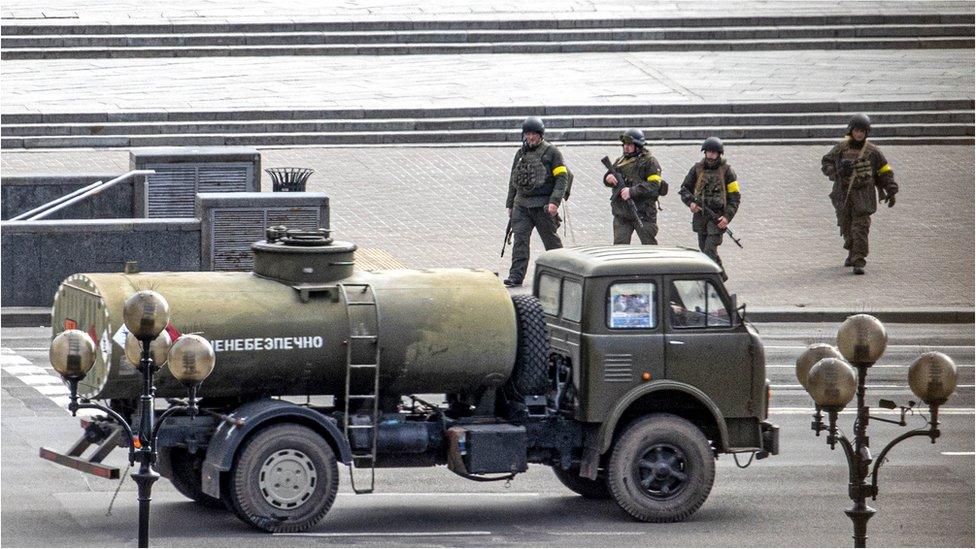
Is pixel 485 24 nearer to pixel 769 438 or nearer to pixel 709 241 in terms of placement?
pixel 709 241

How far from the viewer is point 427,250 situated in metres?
26.8

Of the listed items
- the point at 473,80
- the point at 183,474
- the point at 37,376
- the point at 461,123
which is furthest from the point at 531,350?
the point at 473,80

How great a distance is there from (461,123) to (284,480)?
2060 centimetres

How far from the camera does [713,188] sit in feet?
79.9

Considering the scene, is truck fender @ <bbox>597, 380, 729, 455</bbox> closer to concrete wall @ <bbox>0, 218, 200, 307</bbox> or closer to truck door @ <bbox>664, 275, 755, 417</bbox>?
truck door @ <bbox>664, 275, 755, 417</bbox>

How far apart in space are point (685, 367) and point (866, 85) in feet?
77.9

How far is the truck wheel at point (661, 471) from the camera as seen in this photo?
14219mm

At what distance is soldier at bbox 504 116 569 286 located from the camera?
77.4ft

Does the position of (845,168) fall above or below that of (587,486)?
above

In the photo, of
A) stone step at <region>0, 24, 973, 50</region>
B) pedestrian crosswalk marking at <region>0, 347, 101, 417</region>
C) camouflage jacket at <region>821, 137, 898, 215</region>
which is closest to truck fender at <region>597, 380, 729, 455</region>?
pedestrian crosswalk marking at <region>0, 347, 101, 417</region>

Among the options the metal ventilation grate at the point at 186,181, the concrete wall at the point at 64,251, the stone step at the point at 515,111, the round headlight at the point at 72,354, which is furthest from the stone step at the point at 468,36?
the round headlight at the point at 72,354

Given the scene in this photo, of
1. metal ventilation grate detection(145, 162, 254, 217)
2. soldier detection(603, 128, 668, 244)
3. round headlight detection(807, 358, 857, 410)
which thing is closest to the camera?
round headlight detection(807, 358, 857, 410)

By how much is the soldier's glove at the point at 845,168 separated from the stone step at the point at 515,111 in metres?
8.65

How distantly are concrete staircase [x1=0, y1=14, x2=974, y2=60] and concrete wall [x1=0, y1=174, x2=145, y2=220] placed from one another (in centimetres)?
1158
